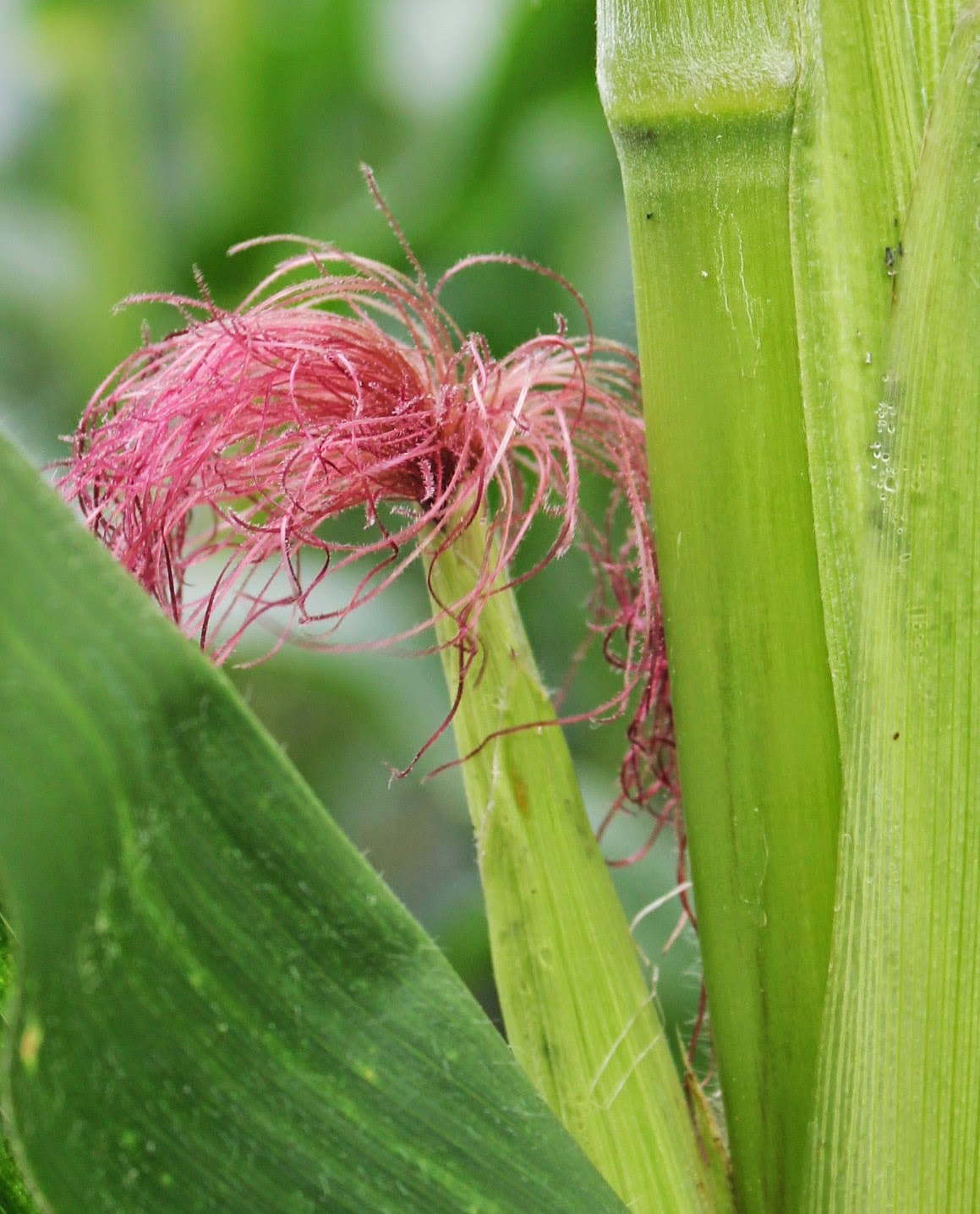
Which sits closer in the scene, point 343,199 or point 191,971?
point 191,971

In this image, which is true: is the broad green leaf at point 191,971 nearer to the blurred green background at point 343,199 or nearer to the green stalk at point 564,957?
Answer: the green stalk at point 564,957

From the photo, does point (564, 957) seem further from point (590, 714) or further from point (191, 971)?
point (191, 971)

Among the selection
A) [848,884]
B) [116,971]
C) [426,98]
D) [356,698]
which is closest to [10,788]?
[116,971]

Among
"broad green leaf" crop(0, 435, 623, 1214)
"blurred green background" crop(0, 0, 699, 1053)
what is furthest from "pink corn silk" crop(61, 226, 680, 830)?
"blurred green background" crop(0, 0, 699, 1053)

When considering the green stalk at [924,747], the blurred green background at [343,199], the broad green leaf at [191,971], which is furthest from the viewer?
the blurred green background at [343,199]

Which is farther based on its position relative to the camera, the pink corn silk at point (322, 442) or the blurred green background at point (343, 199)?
the blurred green background at point (343, 199)

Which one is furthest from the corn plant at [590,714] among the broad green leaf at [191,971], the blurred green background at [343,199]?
the blurred green background at [343,199]

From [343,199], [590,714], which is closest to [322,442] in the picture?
[590,714]
